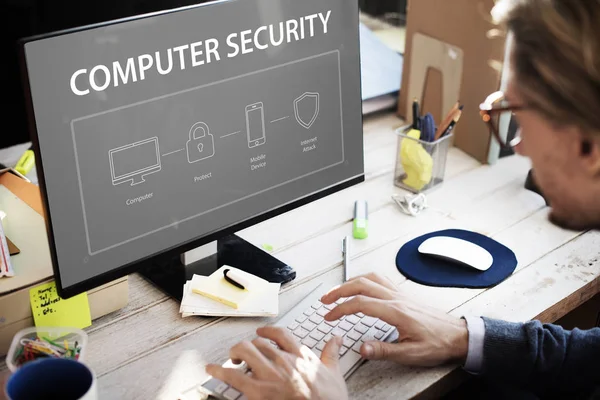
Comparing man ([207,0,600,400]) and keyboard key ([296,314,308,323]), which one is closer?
man ([207,0,600,400])

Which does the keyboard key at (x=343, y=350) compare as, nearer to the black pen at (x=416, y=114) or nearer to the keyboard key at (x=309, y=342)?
the keyboard key at (x=309, y=342)

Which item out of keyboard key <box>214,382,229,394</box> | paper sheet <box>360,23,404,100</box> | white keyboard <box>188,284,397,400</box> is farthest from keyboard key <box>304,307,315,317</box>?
paper sheet <box>360,23,404,100</box>

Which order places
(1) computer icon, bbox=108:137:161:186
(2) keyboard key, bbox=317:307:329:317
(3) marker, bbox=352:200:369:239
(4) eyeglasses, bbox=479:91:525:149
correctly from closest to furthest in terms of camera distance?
1. (4) eyeglasses, bbox=479:91:525:149
2. (1) computer icon, bbox=108:137:161:186
3. (2) keyboard key, bbox=317:307:329:317
4. (3) marker, bbox=352:200:369:239

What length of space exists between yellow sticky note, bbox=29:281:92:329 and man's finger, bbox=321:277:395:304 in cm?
38

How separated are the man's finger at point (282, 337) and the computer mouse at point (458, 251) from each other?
381 mm

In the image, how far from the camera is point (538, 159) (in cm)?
96

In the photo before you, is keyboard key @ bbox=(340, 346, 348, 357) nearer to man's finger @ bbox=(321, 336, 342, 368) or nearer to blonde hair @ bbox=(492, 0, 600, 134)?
man's finger @ bbox=(321, 336, 342, 368)

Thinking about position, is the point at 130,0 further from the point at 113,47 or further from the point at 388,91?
the point at 113,47

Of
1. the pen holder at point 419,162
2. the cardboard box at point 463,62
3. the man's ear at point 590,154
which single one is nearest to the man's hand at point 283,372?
the man's ear at point 590,154

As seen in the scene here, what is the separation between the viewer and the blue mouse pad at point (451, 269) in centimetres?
127

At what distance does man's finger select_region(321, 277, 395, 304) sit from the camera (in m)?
1.13

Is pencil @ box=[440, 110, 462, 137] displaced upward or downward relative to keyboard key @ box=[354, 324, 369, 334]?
upward

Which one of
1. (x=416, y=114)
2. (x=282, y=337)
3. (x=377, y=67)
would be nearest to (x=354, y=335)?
(x=282, y=337)

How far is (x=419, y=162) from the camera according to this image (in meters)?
1.54
